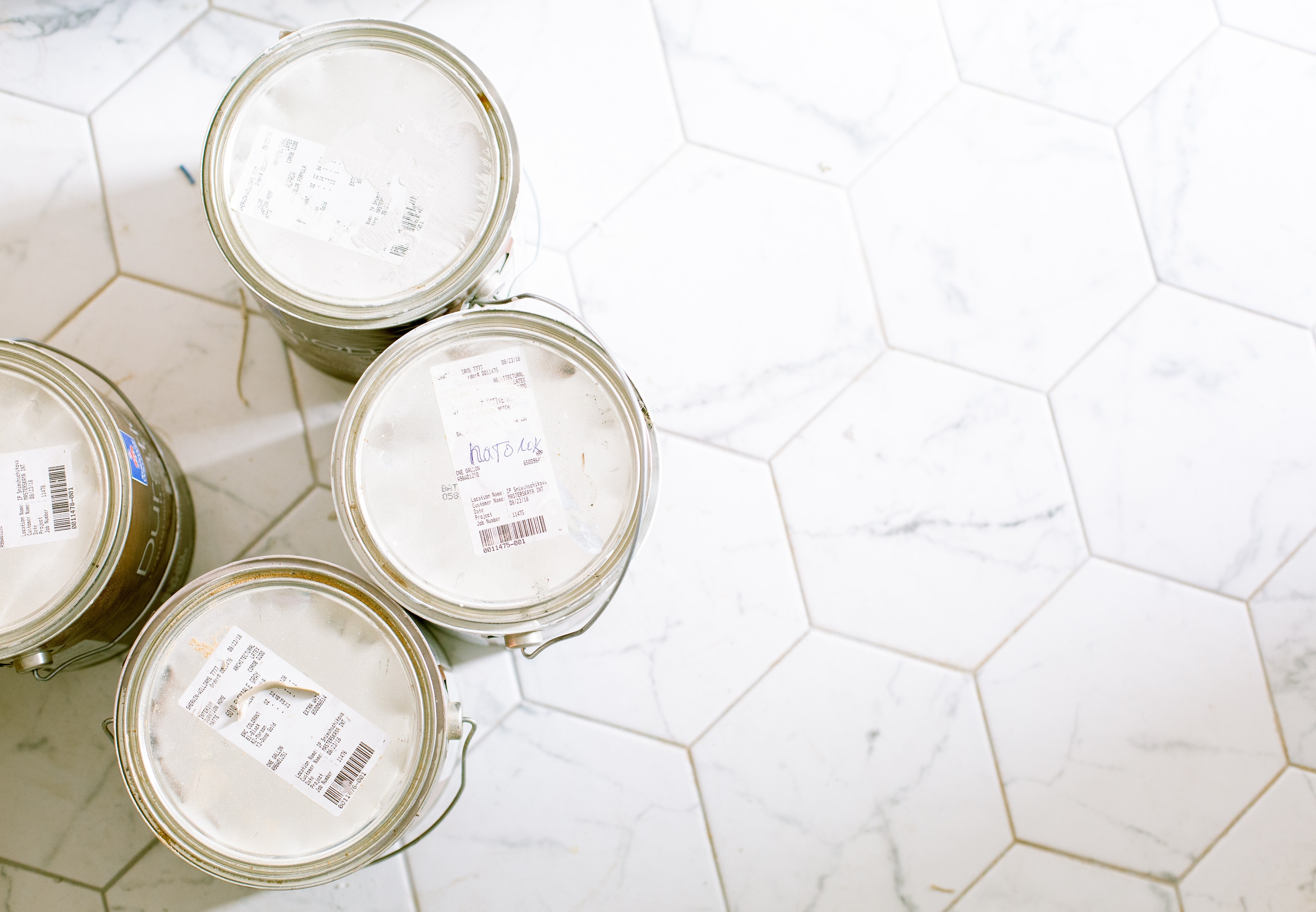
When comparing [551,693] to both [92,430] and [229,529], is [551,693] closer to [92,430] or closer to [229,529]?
[229,529]

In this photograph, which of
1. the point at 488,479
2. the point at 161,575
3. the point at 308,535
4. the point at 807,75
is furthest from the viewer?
the point at 807,75

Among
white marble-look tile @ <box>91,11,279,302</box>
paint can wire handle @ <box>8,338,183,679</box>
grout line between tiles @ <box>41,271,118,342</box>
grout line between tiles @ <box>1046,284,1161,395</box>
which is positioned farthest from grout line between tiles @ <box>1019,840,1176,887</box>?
grout line between tiles @ <box>41,271,118,342</box>

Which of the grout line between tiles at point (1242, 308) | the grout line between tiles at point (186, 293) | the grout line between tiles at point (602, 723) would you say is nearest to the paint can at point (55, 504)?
the grout line between tiles at point (186, 293)

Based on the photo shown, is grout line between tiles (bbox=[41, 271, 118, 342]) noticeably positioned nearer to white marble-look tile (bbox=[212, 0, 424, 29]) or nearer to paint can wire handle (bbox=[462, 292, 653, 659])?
white marble-look tile (bbox=[212, 0, 424, 29])

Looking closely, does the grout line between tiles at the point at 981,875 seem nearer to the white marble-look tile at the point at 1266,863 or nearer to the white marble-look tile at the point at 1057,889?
the white marble-look tile at the point at 1057,889

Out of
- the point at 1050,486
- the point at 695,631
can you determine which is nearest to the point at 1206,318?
the point at 1050,486

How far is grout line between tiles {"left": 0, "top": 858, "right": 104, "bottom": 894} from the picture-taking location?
0.93 metres

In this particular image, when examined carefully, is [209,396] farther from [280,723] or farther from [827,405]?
[827,405]

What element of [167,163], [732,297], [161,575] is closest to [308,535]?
[161,575]

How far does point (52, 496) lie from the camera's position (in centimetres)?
73

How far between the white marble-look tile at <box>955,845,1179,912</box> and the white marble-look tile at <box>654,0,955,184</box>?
88 centimetres

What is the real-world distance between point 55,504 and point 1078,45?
51.2 inches

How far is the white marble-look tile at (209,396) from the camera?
0.97 m

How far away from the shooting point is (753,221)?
41.6 inches
